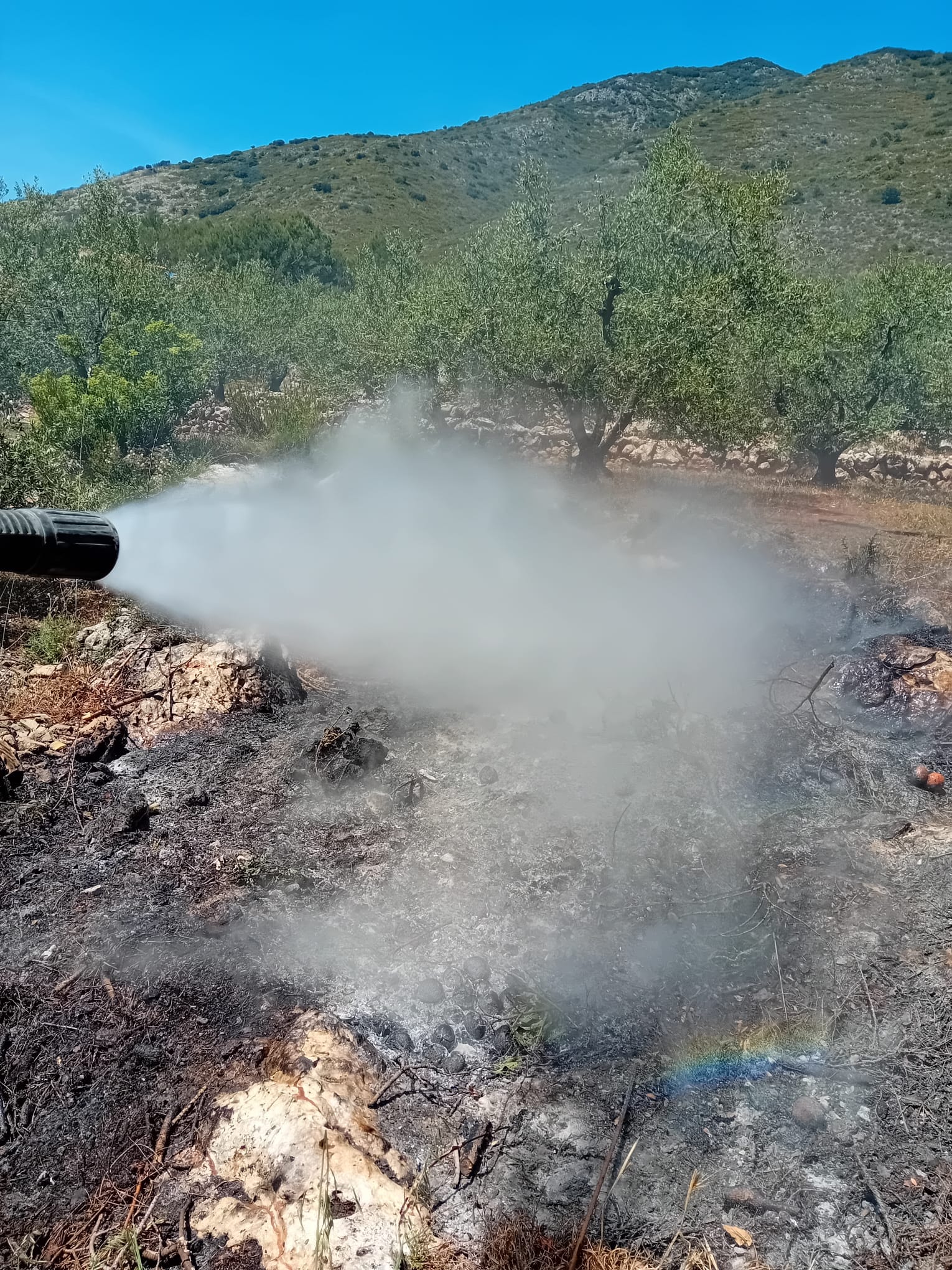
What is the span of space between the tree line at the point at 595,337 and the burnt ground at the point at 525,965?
237 inches

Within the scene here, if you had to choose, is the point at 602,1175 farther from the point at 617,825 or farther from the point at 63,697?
the point at 63,697

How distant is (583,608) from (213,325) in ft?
62.4

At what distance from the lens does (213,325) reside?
75.7ft

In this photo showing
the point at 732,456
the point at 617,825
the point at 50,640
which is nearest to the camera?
the point at 617,825

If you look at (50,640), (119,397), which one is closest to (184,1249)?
(50,640)

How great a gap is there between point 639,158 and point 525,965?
75.7 meters

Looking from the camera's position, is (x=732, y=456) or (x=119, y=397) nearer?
(x=119, y=397)

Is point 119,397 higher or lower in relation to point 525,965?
higher

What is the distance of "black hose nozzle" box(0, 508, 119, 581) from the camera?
2.45 meters

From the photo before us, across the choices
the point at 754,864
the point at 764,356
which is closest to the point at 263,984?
the point at 754,864

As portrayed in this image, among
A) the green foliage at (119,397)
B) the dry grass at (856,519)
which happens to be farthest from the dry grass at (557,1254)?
the green foliage at (119,397)

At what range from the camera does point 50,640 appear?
7.78 m

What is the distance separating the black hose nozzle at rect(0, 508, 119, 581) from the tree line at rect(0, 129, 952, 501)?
7878 mm

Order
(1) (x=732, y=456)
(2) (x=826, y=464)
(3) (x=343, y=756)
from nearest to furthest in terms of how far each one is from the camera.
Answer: (3) (x=343, y=756)
(2) (x=826, y=464)
(1) (x=732, y=456)
